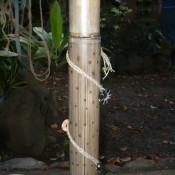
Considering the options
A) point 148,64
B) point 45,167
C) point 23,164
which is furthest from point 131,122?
point 148,64

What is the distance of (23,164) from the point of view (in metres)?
3.47

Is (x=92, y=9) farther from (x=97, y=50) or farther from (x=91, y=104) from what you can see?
(x=91, y=104)

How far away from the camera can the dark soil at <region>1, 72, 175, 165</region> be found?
3.89 m

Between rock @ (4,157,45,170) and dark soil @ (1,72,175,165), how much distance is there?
199mm

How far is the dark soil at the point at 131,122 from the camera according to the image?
3.89m

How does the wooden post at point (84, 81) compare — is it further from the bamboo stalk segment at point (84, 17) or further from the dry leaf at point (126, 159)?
the dry leaf at point (126, 159)

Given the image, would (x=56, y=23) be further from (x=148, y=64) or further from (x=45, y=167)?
(x=148, y=64)

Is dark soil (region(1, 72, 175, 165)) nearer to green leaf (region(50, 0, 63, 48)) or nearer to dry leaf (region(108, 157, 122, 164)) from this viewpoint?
dry leaf (region(108, 157, 122, 164))

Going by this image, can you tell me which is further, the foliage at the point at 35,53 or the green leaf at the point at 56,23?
the foliage at the point at 35,53

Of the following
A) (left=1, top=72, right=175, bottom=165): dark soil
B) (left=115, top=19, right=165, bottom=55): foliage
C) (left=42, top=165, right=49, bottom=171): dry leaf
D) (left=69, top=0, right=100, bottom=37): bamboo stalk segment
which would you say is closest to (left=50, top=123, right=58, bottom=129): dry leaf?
(left=1, top=72, right=175, bottom=165): dark soil

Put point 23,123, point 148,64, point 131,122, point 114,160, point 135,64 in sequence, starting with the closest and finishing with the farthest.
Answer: point 23,123, point 114,160, point 131,122, point 135,64, point 148,64

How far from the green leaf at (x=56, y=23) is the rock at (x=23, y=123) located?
0.63 m

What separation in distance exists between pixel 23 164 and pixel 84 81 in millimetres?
2096

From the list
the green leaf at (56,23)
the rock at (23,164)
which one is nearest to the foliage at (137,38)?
the green leaf at (56,23)
